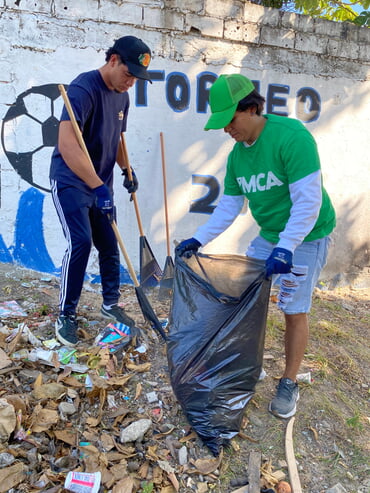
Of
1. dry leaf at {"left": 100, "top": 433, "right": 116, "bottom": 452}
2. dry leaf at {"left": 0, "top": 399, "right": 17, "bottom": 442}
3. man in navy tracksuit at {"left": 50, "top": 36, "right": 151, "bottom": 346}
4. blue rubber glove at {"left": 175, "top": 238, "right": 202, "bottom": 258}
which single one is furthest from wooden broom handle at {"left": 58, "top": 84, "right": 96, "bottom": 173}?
dry leaf at {"left": 100, "top": 433, "right": 116, "bottom": 452}

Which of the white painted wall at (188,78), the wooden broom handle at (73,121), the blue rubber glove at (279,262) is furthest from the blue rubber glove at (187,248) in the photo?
the white painted wall at (188,78)

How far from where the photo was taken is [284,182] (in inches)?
84.4

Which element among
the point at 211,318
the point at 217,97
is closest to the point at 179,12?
the point at 217,97

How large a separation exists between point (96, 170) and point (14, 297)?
1.44 metres

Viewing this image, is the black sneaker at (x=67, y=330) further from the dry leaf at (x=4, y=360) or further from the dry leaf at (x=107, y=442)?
the dry leaf at (x=107, y=442)

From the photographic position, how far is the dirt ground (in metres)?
1.95

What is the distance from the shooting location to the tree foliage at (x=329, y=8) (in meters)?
4.75

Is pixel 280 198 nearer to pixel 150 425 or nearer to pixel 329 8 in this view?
pixel 150 425

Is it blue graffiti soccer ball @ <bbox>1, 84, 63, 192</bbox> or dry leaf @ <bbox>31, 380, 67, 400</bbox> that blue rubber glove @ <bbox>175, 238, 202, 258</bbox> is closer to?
dry leaf @ <bbox>31, 380, 67, 400</bbox>

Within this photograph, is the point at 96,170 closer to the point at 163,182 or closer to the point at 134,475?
the point at 163,182

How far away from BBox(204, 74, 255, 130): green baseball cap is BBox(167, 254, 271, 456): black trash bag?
728 millimetres

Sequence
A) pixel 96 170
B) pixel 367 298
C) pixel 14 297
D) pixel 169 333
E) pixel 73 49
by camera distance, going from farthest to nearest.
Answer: pixel 367 298 → pixel 73 49 → pixel 14 297 → pixel 96 170 → pixel 169 333

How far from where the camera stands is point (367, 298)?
15.8ft

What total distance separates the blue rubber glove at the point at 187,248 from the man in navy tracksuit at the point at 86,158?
21.4 inches
